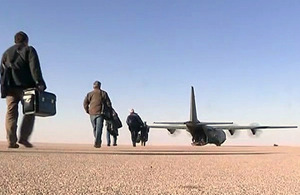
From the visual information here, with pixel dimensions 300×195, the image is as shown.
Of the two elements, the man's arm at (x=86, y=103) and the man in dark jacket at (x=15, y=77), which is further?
the man's arm at (x=86, y=103)

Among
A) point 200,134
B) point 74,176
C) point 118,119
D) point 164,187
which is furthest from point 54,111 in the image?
point 200,134

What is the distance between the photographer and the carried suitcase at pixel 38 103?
7590 mm

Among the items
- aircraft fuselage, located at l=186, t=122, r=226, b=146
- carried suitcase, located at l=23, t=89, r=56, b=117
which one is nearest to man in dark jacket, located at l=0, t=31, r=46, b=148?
carried suitcase, located at l=23, t=89, r=56, b=117

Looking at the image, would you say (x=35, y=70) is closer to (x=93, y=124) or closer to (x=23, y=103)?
(x=23, y=103)

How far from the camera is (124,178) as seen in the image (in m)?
4.51

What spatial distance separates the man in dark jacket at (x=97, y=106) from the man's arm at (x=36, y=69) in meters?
4.37

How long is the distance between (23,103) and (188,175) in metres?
3.83


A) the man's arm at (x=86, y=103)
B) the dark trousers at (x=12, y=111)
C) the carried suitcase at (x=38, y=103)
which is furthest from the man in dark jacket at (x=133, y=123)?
the carried suitcase at (x=38, y=103)

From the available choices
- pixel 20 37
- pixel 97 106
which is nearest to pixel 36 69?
pixel 20 37

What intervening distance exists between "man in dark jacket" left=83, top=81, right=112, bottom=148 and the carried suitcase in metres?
4.32

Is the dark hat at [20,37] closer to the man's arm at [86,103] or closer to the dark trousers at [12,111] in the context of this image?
the dark trousers at [12,111]

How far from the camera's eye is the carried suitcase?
24.9 feet

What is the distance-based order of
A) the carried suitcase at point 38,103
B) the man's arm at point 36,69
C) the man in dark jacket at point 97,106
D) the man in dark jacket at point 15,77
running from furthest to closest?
the man in dark jacket at point 97,106, the man in dark jacket at point 15,77, the man's arm at point 36,69, the carried suitcase at point 38,103

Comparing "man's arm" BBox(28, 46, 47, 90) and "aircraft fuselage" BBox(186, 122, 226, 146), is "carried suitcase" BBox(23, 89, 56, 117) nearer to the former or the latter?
"man's arm" BBox(28, 46, 47, 90)
